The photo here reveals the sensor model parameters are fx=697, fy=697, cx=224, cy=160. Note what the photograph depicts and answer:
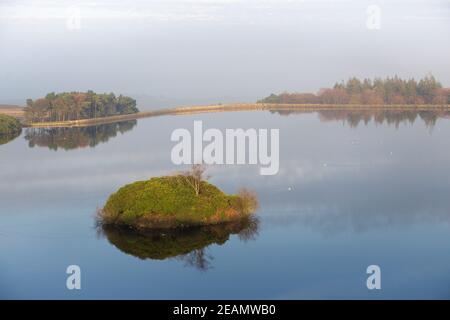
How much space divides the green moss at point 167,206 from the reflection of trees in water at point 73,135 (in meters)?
25.3

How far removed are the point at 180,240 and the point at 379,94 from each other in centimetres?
5973

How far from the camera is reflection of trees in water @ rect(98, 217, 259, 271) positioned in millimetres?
23938

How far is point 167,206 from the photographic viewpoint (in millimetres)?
26203

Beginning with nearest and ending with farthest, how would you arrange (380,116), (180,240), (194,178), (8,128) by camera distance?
1. (180,240)
2. (194,178)
3. (8,128)
4. (380,116)

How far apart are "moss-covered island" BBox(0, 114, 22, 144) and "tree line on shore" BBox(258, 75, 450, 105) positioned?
32.0m

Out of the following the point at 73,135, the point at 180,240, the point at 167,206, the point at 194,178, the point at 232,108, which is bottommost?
the point at 180,240

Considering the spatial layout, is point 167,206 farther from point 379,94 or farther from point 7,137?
point 379,94

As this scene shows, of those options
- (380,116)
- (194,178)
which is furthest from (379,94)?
(194,178)

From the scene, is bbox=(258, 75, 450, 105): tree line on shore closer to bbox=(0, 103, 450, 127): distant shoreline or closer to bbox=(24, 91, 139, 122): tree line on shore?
bbox=(0, 103, 450, 127): distant shoreline

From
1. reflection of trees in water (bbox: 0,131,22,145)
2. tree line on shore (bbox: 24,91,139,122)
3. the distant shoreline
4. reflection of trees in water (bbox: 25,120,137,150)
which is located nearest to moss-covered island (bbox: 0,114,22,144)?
reflection of trees in water (bbox: 0,131,22,145)

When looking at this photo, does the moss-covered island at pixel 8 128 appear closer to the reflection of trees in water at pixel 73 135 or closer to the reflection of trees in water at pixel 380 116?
the reflection of trees in water at pixel 73 135

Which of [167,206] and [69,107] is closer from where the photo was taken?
[167,206]
